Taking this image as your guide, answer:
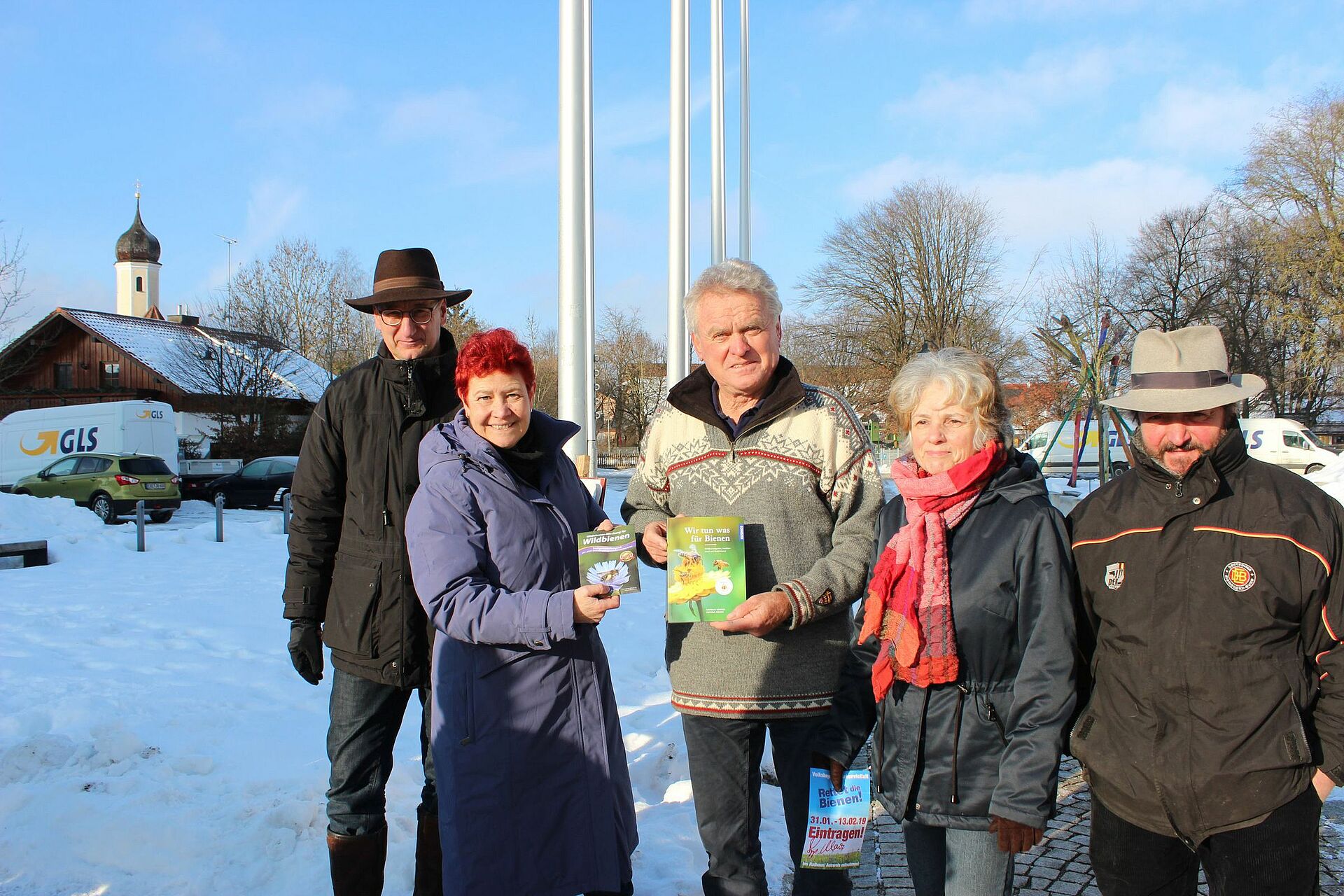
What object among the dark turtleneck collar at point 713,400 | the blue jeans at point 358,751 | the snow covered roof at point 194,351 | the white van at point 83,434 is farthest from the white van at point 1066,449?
the blue jeans at point 358,751

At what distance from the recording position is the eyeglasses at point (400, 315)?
11.5 ft

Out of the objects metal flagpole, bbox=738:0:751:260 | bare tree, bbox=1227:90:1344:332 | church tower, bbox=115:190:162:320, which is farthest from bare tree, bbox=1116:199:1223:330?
church tower, bbox=115:190:162:320

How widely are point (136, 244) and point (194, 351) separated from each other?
36747 millimetres

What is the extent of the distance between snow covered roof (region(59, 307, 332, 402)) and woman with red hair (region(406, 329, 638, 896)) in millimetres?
34351

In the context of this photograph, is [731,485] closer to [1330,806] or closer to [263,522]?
[1330,806]

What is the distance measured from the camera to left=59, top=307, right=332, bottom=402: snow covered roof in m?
35.9

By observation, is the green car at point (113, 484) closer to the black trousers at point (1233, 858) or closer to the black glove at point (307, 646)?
the black glove at point (307, 646)

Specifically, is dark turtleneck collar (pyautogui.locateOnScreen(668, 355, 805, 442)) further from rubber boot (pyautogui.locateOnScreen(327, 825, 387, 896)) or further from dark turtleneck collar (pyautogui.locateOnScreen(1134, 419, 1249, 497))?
rubber boot (pyautogui.locateOnScreen(327, 825, 387, 896))

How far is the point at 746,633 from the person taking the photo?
292 centimetres

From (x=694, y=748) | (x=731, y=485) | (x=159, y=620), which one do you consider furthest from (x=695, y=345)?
(x=159, y=620)

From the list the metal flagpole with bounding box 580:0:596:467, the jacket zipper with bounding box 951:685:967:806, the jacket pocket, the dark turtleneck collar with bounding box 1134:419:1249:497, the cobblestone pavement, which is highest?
the metal flagpole with bounding box 580:0:596:467

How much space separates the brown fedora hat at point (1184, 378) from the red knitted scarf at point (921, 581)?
403mm

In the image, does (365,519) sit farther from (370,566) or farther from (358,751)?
(358,751)

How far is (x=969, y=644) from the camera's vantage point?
2494mm
